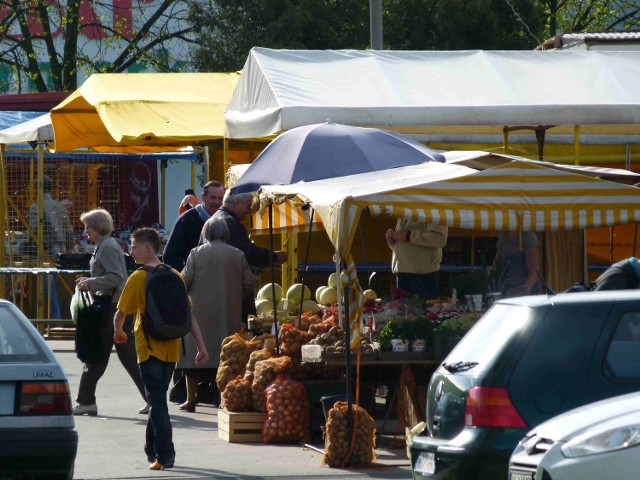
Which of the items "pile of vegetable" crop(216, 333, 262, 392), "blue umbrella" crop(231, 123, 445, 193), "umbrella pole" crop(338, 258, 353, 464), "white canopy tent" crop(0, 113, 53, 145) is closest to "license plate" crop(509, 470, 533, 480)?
"umbrella pole" crop(338, 258, 353, 464)

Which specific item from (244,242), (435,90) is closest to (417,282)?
(244,242)

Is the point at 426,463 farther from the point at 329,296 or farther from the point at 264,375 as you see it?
the point at 329,296

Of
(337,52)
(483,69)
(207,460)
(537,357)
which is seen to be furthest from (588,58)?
(537,357)

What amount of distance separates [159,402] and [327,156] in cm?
291

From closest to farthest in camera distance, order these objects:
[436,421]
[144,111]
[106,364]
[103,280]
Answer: [436,421] → [103,280] → [106,364] → [144,111]

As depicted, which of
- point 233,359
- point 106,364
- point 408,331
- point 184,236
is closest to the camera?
point 408,331

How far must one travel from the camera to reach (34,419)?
25.0 ft

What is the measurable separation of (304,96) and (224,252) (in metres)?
1.81

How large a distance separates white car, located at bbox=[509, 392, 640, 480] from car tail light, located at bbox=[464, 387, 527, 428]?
1.77ft

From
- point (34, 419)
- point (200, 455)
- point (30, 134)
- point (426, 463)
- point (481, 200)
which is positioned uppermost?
point (30, 134)

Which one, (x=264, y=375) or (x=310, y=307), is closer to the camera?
(x=264, y=375)

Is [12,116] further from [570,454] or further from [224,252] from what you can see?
[570,454]

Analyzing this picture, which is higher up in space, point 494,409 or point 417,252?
point 417,252

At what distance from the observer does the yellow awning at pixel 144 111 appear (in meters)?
15.6
